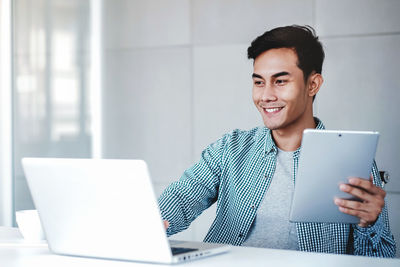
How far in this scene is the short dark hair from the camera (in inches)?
108

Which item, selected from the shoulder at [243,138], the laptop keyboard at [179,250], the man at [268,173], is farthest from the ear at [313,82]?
the laptop keyboard at [179,250]

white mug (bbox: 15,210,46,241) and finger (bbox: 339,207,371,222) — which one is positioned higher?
finger (bbox: 339,207,371,222)

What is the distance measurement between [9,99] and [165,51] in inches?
42.4

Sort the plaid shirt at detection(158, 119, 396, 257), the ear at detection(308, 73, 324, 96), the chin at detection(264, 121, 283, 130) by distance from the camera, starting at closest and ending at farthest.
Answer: the plaid shirt at detection(158, 119, 396, 257) → the chin at detection(264, 121, 283, 130) → the ear at detection(308, 73, 324, 96)

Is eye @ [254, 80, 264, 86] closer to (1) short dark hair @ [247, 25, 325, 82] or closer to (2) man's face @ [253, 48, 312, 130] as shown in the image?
(2) man's face @ [253, 48, 312, 130]

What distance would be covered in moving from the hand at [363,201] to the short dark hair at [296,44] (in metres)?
0.80

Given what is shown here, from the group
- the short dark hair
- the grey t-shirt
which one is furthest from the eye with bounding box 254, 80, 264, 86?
the grey t-shirt

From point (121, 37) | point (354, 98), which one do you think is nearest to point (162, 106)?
point (121, 37)

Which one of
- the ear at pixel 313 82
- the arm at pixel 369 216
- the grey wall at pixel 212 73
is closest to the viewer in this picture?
the arm at pixel 369 216

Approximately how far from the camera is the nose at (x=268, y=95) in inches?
106

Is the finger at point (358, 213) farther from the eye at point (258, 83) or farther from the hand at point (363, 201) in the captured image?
the eye at point (258, 83)

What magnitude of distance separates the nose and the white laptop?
96cm

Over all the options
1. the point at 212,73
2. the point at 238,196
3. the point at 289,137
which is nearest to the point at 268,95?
the point at 289,137

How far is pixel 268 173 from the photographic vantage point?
104 inches
